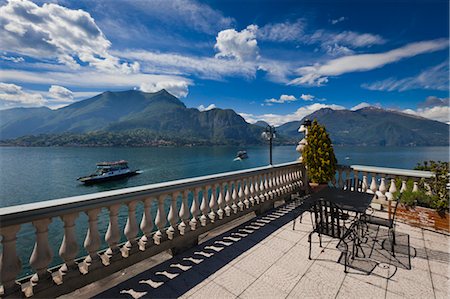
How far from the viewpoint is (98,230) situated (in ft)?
Result: 9.08

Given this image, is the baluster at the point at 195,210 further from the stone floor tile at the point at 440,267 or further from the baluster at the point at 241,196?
the stone floor tile at the point at 440,267

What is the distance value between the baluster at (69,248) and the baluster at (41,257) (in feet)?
0.42

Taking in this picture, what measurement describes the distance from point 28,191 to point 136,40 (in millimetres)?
40824

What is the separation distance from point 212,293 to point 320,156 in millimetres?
5439

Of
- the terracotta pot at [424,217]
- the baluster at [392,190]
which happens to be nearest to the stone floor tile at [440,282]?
the terracotta pot at [424,217]

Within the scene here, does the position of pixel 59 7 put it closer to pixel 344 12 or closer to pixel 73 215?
pixel 73 215

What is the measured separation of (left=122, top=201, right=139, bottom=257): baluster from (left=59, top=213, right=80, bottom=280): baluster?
586 mm

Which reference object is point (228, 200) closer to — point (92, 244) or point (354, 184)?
point (92, 244)

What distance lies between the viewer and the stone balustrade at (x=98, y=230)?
79.1 inches

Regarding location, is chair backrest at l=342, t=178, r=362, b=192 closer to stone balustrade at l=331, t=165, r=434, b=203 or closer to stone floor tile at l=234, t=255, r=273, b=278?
stone balustrade at l=331, t=165, r=434, b=203

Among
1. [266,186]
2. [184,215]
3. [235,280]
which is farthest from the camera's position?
[266,186]

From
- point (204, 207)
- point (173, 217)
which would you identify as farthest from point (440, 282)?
point (173, 217)

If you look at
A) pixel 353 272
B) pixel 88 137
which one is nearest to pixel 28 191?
pixel 353 272

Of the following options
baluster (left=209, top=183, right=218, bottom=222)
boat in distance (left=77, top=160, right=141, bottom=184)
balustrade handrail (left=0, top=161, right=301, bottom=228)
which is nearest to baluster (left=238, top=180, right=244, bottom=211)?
baluster (left=209, top=183, right=218, bottom=222)
